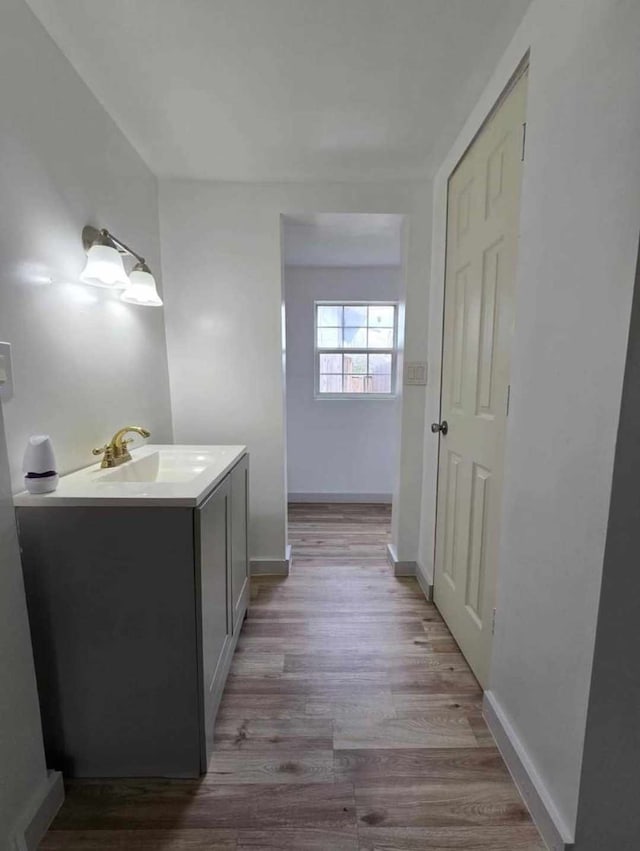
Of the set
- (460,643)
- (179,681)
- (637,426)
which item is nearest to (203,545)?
(179,681)

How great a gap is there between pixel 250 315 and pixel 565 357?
1.67 m

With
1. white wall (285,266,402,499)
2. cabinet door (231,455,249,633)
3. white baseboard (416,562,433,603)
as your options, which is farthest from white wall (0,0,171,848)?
white wall (285,266,402,499)

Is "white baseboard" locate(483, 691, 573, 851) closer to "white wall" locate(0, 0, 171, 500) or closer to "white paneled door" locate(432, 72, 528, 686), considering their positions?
"white paneled door" locate(432, 72, 528, 686)

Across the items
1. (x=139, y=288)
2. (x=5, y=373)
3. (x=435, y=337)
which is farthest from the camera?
(x=435, y=337)

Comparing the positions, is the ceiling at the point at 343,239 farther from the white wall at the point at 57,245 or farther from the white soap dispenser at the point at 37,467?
the white soap dispenser at the point at 37,467

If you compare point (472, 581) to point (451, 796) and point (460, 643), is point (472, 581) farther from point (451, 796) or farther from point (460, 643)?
point (451, 796)

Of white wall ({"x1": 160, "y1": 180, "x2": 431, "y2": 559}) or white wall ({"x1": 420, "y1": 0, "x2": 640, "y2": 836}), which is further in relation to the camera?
white wall ({"x1": 160, "y1": 180, "x2": 431, "y2": 559})

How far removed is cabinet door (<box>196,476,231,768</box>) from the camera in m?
1.09

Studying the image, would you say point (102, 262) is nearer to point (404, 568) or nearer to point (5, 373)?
point (5, 373)

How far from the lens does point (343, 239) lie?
2645mm

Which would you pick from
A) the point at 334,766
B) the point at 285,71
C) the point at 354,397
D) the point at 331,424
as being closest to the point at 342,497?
the point at 331,424

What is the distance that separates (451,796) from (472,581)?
69 centimetres

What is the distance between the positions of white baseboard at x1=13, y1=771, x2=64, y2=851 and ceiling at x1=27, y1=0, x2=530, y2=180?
2270 mm

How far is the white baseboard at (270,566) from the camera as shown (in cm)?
231
